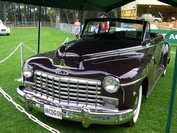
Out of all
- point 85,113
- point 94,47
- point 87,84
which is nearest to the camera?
point 85,113

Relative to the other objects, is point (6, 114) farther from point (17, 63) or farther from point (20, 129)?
point (17, 63)

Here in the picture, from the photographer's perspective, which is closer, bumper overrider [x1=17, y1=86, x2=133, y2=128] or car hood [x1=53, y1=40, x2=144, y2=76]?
bumper overrider [x1=17, y1=86, x2=133, y2=128]

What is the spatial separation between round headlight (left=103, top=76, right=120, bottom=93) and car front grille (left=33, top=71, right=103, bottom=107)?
0.35ft

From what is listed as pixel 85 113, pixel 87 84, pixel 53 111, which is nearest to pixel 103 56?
pixel 87 84

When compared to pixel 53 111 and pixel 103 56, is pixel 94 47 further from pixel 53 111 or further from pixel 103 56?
pixel 53 111

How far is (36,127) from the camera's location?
3.46m

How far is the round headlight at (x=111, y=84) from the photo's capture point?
2818 mm

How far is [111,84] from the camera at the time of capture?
112 inches

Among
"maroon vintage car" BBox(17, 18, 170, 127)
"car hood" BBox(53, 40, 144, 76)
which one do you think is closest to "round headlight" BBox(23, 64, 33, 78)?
"maroon vintage car" BBox(17, 18, 170, 127)

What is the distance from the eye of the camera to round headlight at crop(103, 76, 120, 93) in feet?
9.25

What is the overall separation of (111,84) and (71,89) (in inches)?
23.6

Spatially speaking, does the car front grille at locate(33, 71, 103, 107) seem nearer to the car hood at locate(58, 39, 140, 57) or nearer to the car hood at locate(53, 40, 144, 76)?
the car hood at locate(53, 40, 144, 76)

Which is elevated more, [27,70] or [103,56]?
[103,56]

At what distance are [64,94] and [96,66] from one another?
63 centimetres
